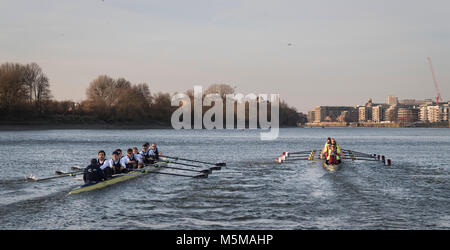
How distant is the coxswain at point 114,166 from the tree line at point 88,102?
7180cm

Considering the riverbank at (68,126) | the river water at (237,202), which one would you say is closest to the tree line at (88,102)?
the riverbank at (68,126)

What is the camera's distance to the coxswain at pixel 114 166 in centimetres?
1711

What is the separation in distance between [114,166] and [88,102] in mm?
89516

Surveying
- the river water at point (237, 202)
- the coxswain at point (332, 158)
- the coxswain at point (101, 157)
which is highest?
the coxswain at point (101, 157)

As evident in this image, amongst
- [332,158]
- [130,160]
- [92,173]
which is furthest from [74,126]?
[92,173]

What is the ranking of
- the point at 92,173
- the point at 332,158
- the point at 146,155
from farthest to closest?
the point at 332,158 → the point at 146,155 → the point at 92,173

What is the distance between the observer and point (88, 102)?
4070 inches

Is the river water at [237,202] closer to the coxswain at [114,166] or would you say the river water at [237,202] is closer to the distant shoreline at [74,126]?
the coxswain at [114,166]

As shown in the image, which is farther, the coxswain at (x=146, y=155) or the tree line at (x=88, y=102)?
the tree line at (x=88, y=102)

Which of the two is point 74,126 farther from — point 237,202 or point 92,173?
point 237,202

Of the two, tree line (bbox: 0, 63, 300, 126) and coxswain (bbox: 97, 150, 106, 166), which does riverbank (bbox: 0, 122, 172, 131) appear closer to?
tree line (bbox: 0, 63, 300, 126)

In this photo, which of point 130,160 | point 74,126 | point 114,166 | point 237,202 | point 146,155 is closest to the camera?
point 237,202
